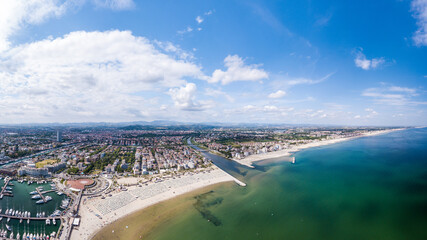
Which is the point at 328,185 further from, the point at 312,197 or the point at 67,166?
the point at 67,166

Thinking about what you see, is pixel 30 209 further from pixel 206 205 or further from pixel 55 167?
pixel 206 205

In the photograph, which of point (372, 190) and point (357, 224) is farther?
point (372, 190)

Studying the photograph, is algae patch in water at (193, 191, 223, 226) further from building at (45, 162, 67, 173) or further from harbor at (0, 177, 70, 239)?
building at (45, 162, 67, 173)

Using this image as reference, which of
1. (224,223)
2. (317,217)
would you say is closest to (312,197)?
(317,217)

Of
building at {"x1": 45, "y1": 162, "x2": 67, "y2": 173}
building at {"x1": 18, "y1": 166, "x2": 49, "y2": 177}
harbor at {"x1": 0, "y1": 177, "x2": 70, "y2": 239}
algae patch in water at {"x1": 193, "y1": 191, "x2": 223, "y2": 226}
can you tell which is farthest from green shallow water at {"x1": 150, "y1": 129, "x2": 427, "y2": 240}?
building at {"x1": 45, "y1": 162, "x2": 67, "y2": 173}

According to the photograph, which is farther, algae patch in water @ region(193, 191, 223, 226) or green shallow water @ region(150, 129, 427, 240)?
algae patch in water @ region(193, 191, 223, 226)

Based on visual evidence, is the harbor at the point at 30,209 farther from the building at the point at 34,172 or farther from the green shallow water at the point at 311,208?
the green shallow water at the point at 311,208

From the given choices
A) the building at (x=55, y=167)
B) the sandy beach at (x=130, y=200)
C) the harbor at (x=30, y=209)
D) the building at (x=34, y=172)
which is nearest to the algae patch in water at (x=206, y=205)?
the sandy beach at (x=130, y=200)
